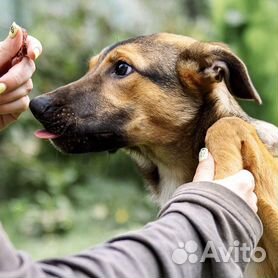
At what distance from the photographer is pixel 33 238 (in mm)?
6027

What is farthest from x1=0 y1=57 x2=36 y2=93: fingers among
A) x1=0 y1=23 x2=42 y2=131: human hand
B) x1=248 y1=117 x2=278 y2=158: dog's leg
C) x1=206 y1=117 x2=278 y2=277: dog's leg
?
x1=248 y1=117 x2=278 y2=158: dog's leg

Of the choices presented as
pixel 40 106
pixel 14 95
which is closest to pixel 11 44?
pixel 14 95

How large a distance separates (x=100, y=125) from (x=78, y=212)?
3.49m

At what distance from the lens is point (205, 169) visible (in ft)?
6.61

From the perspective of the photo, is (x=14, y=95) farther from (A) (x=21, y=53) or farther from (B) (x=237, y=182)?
(B) (x=237, y=182)

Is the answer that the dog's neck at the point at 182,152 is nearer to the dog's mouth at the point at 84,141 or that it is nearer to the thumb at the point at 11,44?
the dog's mouth at the point at 84,141

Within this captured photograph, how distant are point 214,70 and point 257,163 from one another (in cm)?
61

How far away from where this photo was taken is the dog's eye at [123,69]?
9.97ft

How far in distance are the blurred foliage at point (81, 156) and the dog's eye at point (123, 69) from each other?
104 inches

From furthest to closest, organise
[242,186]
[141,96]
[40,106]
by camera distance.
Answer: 1. [141,96]
2. [40,106]
3. [242,186]

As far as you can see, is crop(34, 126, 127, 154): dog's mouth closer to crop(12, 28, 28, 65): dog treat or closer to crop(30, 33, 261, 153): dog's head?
crop(30, 33, 261, 153): dog's head

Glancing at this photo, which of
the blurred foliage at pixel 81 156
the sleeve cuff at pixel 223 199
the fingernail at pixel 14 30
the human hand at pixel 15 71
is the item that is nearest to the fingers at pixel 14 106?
the human hand at pixel 15 71

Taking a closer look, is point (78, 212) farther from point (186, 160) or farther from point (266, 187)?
point (266, 187)

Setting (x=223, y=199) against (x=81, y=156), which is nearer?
(x=223, y=199)
